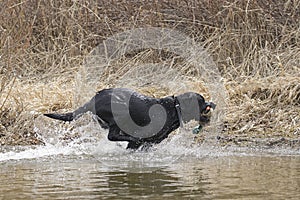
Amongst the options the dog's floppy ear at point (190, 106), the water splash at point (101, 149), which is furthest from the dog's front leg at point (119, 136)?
the dog's floppy ear at point (190, 106)

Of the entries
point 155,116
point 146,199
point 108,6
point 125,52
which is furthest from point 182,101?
point 108,6

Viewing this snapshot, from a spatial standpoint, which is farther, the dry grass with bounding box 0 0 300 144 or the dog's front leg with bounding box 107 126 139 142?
the dry grass with bounding box 0 0 300 144

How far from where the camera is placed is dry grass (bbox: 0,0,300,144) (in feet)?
30.2

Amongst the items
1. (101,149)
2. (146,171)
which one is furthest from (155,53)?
(146,171)

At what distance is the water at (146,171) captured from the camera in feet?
16.4

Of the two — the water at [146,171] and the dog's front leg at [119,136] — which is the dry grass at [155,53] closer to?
the water at [146,171]

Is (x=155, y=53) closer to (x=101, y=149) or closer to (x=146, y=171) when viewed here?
(x=101, y=149)

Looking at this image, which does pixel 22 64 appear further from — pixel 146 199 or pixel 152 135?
pixel 146 199

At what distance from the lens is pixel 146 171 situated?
6.16 meters

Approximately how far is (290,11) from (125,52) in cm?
262

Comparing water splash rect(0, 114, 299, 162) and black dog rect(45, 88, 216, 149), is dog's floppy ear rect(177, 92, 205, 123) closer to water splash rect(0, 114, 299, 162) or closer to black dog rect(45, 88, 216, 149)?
black dog rect(45, 88, 216, 149)

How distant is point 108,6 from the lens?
40.2ft

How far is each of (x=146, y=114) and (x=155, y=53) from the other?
381 centimetres

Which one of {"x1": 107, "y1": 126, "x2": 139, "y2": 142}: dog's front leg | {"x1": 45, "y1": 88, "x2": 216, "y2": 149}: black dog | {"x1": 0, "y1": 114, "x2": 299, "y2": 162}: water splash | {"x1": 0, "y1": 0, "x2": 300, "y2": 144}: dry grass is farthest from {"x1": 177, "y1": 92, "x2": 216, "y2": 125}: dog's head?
{"x1": 0, "y1": 0, "x2": 300, "y2": 144}: dry grass
